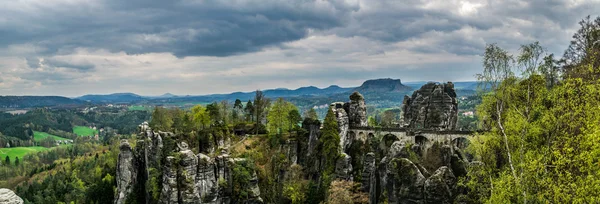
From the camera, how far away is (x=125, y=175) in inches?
2557

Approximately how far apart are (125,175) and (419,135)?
159ft

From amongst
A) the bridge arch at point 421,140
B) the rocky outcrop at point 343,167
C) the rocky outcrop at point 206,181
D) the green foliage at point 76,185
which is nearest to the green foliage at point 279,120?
the rocky outcrop at point 343,167

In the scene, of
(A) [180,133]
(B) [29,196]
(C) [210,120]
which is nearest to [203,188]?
(A) [180,133]

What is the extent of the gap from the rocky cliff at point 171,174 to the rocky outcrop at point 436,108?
29344 mm

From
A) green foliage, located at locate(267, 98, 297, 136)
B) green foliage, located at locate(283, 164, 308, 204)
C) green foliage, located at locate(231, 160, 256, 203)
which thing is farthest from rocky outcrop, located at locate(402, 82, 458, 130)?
green foliage, located at locate(231, 160, 256, 203)

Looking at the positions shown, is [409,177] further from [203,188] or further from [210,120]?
[210,120]

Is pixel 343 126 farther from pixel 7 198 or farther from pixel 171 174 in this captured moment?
pixel 7 198

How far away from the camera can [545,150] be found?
832 inches

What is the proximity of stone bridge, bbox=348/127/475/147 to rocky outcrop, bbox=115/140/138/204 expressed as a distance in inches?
1558

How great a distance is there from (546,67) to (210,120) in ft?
201

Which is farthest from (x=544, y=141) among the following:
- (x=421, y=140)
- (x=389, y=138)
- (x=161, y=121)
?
(x=161, y=121)

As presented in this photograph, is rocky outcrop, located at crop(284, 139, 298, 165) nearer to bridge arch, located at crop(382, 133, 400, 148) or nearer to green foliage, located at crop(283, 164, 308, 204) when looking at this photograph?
green foliage, located at crop(283, 164, 308, 204)

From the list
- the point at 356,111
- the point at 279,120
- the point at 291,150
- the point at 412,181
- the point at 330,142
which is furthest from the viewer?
the point at 279,120

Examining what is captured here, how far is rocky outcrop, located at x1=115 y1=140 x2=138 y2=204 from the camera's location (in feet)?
213
